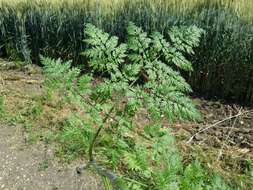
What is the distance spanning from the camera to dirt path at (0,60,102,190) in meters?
2.92

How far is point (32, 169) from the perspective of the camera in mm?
3084

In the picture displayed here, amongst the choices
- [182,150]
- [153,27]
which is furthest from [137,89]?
[153,27]

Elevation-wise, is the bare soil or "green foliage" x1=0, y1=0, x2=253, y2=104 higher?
"green foliage" x1=0, y1=0, x2=253, y2=104

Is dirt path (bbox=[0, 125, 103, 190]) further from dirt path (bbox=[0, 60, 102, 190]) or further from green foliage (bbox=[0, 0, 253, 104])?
green foliage (bbox=[0, 0, 253, 104])

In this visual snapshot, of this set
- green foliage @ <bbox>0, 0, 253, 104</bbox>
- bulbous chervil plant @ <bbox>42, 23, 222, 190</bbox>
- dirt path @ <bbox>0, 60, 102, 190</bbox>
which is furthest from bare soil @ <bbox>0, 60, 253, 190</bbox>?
bulbous chervil plant @ <bbox>42, 23, 222, 190</bbox>

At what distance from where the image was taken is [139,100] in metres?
1.83

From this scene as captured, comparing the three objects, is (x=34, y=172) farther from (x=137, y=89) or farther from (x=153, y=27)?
(x=153, y=27)

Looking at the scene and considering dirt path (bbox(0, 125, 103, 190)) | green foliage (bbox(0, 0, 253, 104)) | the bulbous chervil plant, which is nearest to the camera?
the bulbous chervil plant

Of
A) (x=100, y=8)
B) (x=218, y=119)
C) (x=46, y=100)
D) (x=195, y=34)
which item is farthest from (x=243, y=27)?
(x=195, y=34)

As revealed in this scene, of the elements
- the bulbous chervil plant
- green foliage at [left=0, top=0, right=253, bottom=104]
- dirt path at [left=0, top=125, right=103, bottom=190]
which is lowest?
dirt path at [left=0, top=125, right=103, bottom=190]

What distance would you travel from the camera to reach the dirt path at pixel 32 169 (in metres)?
2.92

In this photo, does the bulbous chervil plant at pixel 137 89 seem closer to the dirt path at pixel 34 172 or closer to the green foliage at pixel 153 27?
the dirt path at pixel 34 172

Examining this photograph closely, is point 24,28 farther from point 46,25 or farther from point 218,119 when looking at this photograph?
point 218,119

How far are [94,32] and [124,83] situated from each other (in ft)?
0.88
